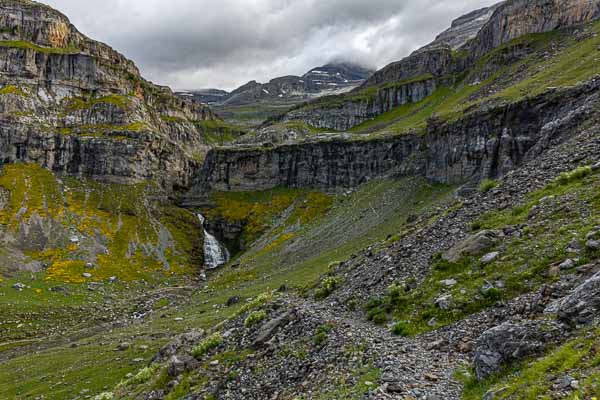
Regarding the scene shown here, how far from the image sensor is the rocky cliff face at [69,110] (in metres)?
149

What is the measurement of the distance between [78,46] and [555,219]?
742 feet

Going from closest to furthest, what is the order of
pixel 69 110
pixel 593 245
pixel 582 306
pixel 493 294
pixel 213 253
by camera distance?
pixel 582 306, pixel 593 245, pixel 493 294, pixel 213 253, pixel 69 110

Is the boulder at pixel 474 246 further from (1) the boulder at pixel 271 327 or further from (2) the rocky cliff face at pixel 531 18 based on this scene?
Answer: (2) the rocky cliff face at pixel 531 18

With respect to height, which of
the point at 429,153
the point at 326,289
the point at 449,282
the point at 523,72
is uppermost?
the point at 523,72

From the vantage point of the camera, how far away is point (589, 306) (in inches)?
460

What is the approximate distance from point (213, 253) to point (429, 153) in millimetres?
75606

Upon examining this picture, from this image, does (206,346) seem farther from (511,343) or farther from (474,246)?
(511,343)

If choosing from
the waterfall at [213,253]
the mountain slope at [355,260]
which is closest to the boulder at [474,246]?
the mountain slope at [355,260]

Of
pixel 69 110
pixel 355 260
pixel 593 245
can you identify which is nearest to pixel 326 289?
pixel 355 260

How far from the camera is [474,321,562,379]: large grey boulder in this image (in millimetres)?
11914

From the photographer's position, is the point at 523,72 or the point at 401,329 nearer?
the point at 401,329

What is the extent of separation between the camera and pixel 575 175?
21453 millimetres

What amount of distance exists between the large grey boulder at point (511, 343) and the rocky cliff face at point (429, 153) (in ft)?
96.7

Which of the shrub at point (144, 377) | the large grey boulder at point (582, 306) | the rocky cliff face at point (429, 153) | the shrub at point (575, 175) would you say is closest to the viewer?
the large grey boulder at point (582, 306)
